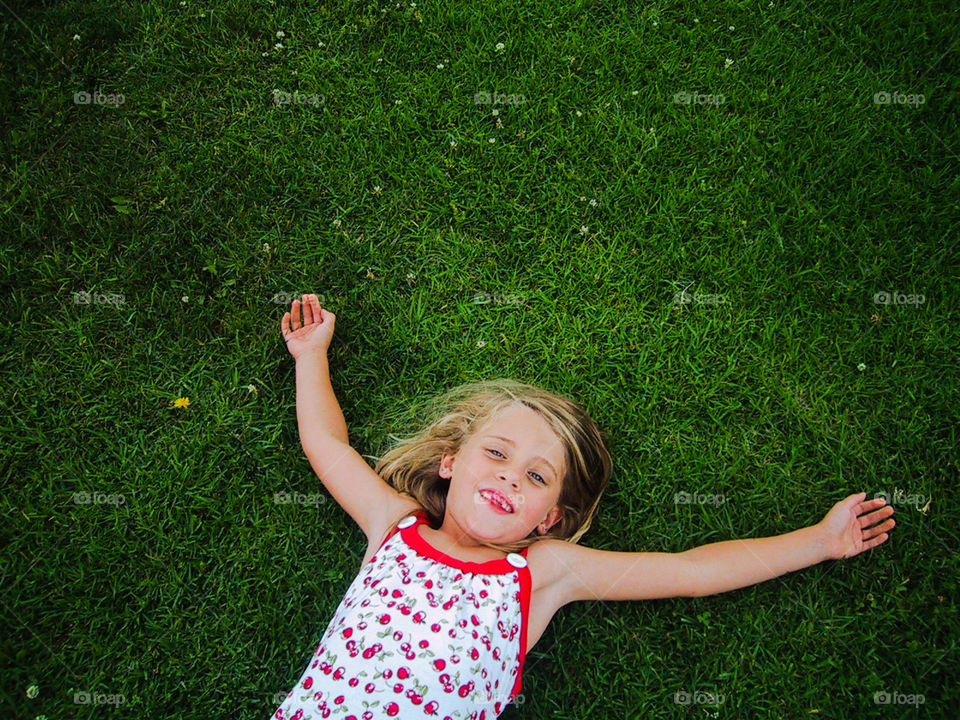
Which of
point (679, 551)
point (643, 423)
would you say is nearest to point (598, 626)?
point (679, 551)

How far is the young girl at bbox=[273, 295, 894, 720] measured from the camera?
8.50ft

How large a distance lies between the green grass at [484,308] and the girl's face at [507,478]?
2.02ft

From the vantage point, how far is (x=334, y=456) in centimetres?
325

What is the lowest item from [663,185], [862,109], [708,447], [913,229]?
[708,447]

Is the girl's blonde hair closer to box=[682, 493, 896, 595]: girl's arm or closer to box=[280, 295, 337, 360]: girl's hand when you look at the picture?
box=[682, 493, 896, 595]: girl's arm

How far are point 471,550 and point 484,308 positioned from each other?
1.44 meters

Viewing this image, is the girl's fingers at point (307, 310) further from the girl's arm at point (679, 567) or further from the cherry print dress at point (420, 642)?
the girl's arm at point (679, 567)

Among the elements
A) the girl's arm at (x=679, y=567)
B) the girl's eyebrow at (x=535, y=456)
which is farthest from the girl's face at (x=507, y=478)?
the girl's arm at (x=679, y=567)

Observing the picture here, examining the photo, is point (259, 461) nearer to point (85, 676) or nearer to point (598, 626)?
point (85, 676)

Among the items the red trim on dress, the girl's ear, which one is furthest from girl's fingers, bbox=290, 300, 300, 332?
the girl's ear

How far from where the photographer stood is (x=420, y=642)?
261 centimetres

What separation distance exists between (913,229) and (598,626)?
298 centimetres

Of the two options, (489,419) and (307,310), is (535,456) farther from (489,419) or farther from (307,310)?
(307,310)

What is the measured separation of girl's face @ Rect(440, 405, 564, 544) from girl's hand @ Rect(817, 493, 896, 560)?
4.63 feet
